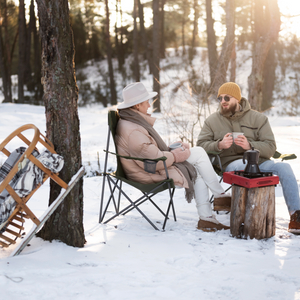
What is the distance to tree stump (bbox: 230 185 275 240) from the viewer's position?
8.77ft

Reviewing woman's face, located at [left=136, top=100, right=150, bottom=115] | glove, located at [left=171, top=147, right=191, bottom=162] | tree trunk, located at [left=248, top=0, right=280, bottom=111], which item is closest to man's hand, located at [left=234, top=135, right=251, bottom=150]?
glove, located at [left=171, top=147, right=191, bottom=162]

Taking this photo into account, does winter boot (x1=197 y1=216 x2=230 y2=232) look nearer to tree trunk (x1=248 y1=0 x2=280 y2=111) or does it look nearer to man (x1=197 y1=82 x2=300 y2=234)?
man (x1=197 y1=82 x2=300 y2=234)

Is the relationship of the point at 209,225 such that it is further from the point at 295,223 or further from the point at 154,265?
the point at 154,265

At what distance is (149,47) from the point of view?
15.1 m

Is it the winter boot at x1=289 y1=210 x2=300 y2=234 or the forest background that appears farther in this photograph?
the forest background

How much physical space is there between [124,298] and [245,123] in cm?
218

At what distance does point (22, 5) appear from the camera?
1323cm

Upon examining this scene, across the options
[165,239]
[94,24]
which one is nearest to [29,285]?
[165,239]

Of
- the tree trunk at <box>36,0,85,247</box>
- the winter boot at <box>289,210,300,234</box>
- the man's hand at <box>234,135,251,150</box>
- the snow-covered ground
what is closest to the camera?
the snow-covered ground

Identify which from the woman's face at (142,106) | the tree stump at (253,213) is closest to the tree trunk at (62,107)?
the woman's face at (142,106)

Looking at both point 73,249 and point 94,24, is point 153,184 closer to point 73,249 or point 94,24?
point 73,249

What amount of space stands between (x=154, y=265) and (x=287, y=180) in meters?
1.42

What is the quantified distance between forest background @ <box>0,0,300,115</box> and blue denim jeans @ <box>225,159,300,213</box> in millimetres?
3515

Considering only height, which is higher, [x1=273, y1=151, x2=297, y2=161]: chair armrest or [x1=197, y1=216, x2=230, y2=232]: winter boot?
[x1=273, y1=151, x2=297, y2=161]: chair armrest
